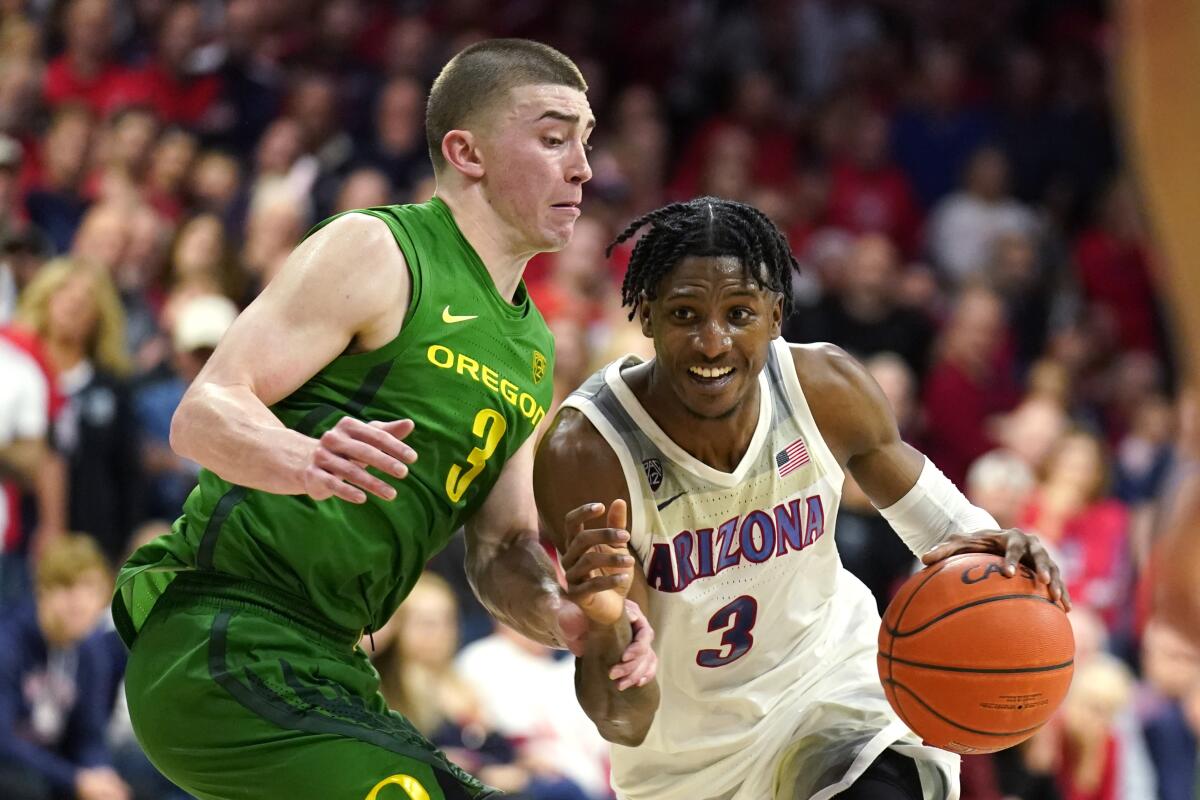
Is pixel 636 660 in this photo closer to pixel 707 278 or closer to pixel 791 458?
pixel 791 458

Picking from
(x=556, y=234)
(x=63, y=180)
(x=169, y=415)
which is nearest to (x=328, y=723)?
(x=556, y=234)

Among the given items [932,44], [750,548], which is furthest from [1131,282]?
[750,548]

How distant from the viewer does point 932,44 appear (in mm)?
11062

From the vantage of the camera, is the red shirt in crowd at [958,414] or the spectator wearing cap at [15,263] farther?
the red shirt in crowd at [958,414]

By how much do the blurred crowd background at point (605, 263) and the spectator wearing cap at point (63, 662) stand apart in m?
0.01

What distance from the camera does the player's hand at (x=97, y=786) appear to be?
568 cm

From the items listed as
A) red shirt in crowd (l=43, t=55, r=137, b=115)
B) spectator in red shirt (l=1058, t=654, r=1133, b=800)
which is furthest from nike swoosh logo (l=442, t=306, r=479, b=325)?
red shirt in crowd (l=43, t=55, r=137, b=115)

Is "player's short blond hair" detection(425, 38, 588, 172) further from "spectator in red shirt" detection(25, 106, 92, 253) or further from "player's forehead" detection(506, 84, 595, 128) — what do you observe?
"spectator in red shirt" detection(25, 106, 92, 253)

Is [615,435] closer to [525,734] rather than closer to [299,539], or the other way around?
[299,539]

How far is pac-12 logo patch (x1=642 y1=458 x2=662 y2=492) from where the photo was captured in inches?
145

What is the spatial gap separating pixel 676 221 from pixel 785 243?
0.27 meters

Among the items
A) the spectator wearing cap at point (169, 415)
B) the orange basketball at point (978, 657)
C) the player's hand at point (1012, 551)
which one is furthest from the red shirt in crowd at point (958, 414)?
the orange basketball at point (978, 657)

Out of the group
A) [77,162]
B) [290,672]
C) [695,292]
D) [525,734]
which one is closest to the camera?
[290,672]

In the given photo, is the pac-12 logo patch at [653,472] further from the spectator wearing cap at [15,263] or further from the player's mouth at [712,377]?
the spectator wearing cap at [15,263]
